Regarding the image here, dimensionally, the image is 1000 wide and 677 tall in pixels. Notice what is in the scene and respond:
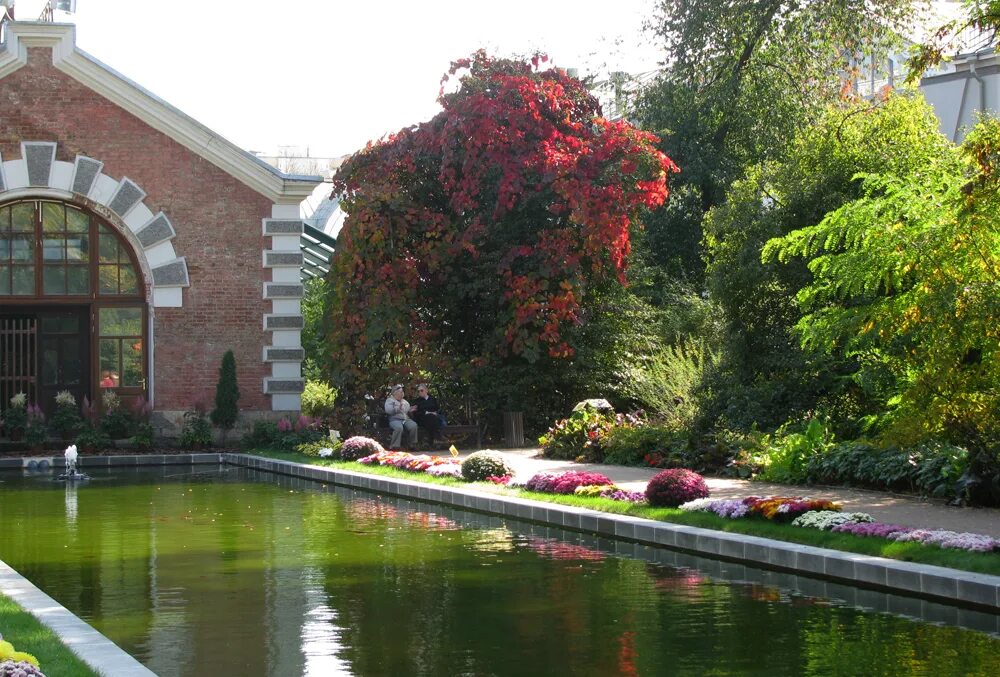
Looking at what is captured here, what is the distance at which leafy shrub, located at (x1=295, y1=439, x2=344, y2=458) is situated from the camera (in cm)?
2431

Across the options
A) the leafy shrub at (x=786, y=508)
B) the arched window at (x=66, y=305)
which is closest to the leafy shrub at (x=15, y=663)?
the leafy shrub at (x=786, y=508)

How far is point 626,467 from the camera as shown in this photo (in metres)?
20.6

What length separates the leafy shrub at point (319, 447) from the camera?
24312mm

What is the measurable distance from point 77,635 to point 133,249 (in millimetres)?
21482

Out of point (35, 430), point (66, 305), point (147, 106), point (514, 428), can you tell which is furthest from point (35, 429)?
point (514, 428)

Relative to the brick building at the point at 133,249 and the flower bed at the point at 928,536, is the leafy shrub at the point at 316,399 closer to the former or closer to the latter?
the brick building at the point at 133,249

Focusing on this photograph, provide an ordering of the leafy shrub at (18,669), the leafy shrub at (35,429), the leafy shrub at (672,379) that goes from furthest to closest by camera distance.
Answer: the leafy shrub at (35,429)
the leafy shrub at (672,379)
the leafy shrub at (18,669)

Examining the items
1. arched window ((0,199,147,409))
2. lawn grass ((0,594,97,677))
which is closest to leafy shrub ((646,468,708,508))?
lawn grass ((0,594,97,677))

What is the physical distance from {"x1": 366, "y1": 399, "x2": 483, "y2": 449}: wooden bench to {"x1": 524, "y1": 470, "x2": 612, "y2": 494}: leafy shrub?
9315mm

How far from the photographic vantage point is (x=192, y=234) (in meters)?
28.6

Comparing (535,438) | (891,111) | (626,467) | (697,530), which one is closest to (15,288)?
(535,438)

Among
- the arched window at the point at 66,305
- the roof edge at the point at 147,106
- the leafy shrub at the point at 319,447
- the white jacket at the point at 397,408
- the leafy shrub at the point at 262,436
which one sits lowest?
the leafy shrub at the point at 319,447

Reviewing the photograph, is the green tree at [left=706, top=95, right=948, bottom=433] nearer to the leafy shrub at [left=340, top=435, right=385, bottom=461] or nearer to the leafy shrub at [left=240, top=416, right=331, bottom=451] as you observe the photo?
the leafy shrub at [left=340, top=435, right=385, bottom=461]

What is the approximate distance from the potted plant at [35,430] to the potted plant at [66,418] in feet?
1.15
